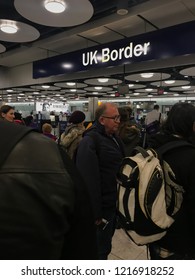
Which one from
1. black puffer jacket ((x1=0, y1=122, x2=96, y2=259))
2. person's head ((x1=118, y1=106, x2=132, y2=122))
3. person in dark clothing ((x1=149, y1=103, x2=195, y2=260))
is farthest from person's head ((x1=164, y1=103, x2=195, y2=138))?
person's head ((x1=118, y1=106, x2=132, y2=122))

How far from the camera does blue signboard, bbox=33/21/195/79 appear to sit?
12.5 feet

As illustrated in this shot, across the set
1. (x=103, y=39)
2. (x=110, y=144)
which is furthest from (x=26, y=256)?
(x=103, y=39)

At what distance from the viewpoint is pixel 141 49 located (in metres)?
4.31

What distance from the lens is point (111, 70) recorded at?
7.91 m

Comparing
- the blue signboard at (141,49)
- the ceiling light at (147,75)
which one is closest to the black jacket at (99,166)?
the blue signboard at (141,49)

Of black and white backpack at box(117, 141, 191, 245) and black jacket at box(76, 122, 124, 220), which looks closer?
black and white backpack at box(117, 141, 191, 245)

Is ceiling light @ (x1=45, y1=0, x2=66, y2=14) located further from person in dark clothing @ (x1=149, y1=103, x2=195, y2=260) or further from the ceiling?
person in dark clothing @ (x1=149, y1=103, x2=195, y2=260)

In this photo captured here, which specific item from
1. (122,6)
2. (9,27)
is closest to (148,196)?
(122,6)

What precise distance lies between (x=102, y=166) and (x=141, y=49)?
3.16 meters

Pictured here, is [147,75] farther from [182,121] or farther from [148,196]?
[148,196]

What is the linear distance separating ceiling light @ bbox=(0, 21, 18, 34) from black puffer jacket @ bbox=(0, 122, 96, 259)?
165 inches
